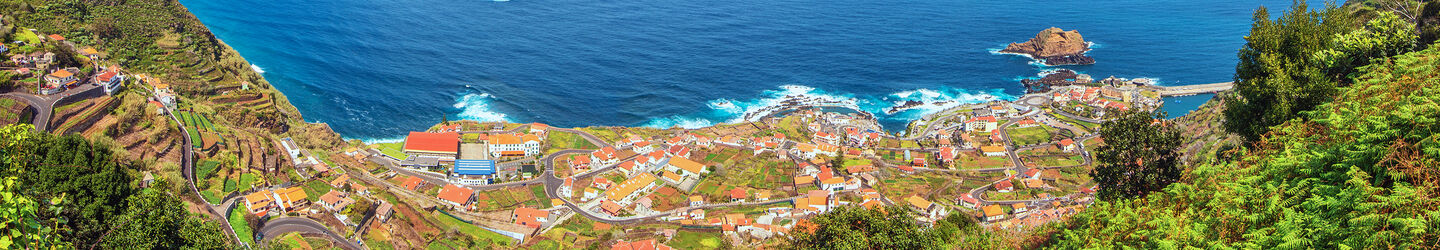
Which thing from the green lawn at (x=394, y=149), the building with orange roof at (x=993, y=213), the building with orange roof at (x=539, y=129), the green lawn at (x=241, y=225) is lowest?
the green lawn at (x=394, y=149)

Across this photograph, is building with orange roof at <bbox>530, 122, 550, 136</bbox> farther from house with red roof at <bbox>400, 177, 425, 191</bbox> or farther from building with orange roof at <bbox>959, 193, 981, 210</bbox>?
building with orange roof at <bbox>959, 193, 981, 210</bbox>

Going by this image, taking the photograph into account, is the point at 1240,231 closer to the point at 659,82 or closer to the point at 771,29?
the point at 659,82

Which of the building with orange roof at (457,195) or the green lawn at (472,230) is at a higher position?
the building with orange roof at (457,195)

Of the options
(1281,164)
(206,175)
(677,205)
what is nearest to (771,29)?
(677,205)

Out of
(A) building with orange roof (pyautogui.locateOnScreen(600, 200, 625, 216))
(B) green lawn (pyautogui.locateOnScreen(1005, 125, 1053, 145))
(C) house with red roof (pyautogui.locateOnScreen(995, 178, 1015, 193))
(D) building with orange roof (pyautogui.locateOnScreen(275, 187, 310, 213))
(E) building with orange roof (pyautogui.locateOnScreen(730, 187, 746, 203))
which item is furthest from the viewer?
(B) green lawn (pyautogui.locateOnScreen(1005, 125, 1053, 145))

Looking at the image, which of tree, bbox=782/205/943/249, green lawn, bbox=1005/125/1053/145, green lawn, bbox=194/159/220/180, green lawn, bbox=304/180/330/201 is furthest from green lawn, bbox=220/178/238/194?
green lawn, bbox=1005/125/1053/145

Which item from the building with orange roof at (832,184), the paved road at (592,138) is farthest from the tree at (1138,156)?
the paved road at (592,138)

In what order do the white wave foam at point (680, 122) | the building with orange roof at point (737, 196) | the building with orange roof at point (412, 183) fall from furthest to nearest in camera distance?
the white wave foam at point (680, 122), the building with orange roof at point (737, 196), the building with orange roof at point (412, 183)

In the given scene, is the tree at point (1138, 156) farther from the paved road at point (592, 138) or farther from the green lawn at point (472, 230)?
the paved road at point (592, 138)
